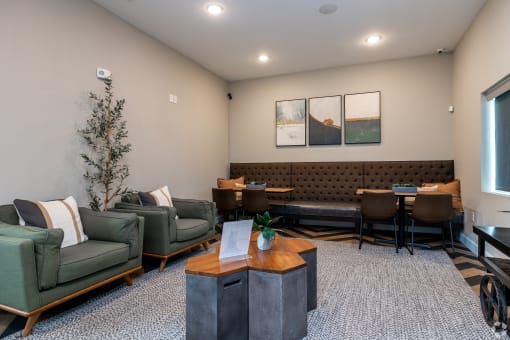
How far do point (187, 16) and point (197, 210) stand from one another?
254cm

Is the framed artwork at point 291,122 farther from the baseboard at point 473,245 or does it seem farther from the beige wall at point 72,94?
the baseboard at point 473,245

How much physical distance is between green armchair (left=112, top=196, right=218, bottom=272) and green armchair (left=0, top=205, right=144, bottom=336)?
0.45 m

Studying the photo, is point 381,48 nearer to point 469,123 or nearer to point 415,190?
point 469,123

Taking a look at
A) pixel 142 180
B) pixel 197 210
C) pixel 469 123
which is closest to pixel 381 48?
pixel 469 123

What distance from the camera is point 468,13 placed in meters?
3.70

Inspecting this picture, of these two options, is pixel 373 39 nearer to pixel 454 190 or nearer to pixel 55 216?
pixel 454 190

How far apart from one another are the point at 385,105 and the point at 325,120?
43.4 inches

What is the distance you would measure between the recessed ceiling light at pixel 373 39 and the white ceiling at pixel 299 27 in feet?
0.32

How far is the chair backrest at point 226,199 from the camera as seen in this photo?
4.89 metres

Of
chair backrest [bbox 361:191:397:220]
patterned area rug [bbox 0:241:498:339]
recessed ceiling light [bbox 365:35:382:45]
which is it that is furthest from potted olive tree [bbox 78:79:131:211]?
recessed ceiling light [bbox 365:35:382:45]

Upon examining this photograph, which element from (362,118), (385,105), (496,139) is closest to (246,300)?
(496,139)

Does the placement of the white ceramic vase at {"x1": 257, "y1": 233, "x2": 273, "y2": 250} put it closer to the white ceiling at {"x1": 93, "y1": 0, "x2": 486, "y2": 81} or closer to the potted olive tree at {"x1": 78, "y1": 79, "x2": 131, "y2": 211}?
the potted olive tree at {"x1": 78, "y1": 79, "x2": 131, "y2": 211}

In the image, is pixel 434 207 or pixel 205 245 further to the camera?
pixel 205 245

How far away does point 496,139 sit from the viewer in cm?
348
